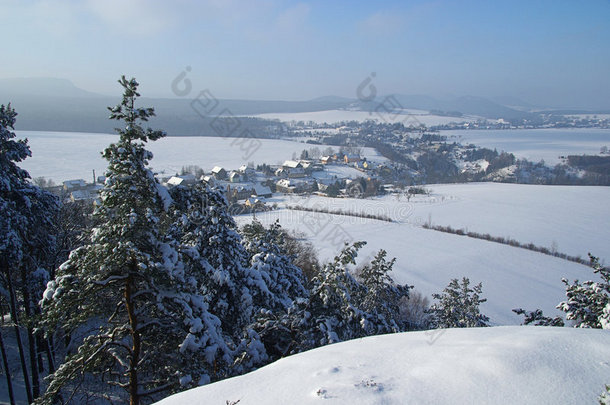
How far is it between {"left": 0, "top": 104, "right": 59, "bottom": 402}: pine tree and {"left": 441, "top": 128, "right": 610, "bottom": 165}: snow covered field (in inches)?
4428

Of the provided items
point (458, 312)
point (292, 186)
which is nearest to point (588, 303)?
point (458, 312)

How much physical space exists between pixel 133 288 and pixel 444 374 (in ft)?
15.5

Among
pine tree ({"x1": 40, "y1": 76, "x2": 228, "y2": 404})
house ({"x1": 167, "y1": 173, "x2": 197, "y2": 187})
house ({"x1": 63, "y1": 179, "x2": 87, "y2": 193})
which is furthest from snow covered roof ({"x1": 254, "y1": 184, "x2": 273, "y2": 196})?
pine tree ({"x1": 40, "y1": 76, "x2": 228, "y2": 404})

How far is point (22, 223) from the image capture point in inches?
319

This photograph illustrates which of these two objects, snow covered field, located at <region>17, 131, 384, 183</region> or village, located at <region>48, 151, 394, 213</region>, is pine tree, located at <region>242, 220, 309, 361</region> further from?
snow covered field, located at <region>17, 131, 384, 183</region>

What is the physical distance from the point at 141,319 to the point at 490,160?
106 metres

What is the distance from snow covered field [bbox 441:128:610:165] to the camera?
333ft

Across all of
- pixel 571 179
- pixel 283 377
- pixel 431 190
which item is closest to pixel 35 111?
pixel 431 190

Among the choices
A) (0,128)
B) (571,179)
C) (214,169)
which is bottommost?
(571,179)

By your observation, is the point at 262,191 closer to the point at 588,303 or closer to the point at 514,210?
the point at 514,210

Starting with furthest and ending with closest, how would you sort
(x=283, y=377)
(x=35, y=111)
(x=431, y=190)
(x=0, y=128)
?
(x=35, y=111)
(x=431, y=190)
(x=0, y=128)
(x=283, y=377)

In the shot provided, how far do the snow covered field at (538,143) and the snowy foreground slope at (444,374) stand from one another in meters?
110

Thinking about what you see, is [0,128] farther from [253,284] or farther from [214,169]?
[214,169]

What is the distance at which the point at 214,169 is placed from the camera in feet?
220
